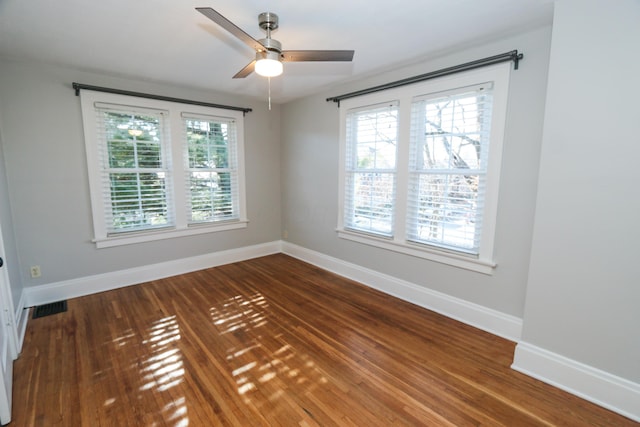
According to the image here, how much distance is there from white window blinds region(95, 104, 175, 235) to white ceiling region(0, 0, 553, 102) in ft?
1.87

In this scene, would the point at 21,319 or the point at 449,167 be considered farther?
the point at 449,167

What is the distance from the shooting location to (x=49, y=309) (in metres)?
2.96

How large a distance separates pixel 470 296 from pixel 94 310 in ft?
12.3

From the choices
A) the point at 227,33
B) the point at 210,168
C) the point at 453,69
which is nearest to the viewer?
the point at 227,33

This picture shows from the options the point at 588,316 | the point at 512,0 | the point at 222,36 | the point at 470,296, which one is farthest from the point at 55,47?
the point at 588,316

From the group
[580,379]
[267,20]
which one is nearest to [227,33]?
[267,20]

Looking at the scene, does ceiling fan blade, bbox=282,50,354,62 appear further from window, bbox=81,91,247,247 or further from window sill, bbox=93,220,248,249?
window sill, bbox=93,220,248,249

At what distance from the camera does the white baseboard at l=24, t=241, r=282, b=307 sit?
308cm

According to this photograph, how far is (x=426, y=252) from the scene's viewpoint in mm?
2990

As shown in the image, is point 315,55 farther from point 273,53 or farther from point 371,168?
point 371,168

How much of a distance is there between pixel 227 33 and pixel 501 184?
2565 mm

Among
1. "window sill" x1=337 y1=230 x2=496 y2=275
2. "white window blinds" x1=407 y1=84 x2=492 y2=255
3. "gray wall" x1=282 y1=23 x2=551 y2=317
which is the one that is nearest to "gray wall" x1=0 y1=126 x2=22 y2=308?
"gray wall" x1=282 y1=23 x2=551 y2=317

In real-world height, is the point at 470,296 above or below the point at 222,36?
below

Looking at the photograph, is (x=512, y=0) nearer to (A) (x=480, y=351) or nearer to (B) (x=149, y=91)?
(A) (x=480, y=351)
